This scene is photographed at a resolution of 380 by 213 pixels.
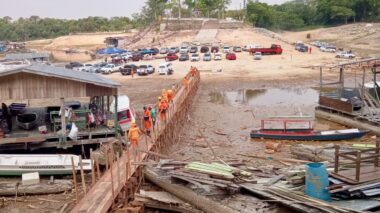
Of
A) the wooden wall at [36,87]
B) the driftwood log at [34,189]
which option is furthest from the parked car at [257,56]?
the driftwood log at [34,189]

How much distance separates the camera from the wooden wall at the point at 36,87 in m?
20.2

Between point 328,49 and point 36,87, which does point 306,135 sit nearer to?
point 36,87

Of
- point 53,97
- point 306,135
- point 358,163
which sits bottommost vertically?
point 306,135

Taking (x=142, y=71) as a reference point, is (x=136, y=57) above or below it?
above

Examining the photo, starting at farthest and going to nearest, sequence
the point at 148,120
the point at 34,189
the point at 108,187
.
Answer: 1. the point at 148,120
2. the point at 34,189
3. the point at 108,187

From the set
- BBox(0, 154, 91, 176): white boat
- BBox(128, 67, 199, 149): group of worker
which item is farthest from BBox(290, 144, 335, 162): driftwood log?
BBox(0, 154, 91, 176): white boat

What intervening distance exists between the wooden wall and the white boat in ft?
8.70

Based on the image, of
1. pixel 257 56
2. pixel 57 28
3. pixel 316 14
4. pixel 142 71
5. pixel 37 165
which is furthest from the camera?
pixel 57 28

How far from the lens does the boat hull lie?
23922 mm

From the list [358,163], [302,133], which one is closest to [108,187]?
[358,163]

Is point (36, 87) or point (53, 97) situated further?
point (53, 97)

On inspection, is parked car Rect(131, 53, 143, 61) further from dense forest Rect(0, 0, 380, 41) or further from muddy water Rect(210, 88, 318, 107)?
dense forest Rect(0, 0, 380, 41)

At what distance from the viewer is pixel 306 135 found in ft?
80.4

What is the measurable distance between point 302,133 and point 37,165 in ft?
43.0
